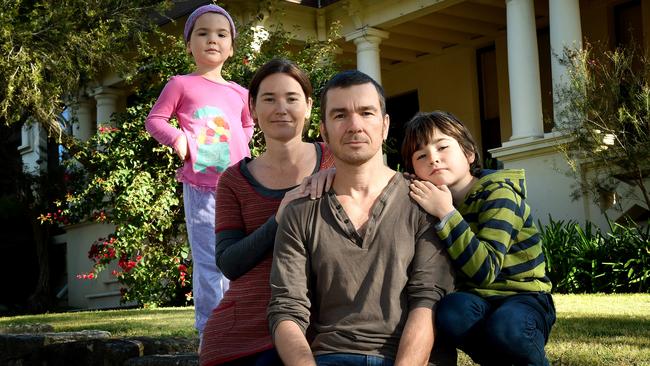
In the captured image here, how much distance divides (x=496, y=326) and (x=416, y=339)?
312 millimetres

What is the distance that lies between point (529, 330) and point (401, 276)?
443mm

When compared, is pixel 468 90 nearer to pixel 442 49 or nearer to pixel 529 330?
pixel 442 49

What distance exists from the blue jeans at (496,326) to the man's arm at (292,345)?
41 centimetres

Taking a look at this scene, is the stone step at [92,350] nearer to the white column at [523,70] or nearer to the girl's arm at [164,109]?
the girl's arm at [164,109]

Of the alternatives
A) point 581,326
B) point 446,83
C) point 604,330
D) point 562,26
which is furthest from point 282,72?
point 446,83

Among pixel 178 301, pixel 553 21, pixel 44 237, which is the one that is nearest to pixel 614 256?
pixel 553 21

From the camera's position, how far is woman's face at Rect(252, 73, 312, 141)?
3.37m

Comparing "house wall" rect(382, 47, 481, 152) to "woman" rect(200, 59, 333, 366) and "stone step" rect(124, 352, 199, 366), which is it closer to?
"stone step" rect(124, 352, 199, 366)

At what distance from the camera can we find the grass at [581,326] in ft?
15.0

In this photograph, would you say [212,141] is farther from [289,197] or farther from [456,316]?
[456,316]

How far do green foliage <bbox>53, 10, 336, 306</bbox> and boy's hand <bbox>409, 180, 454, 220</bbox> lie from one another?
26.6ft

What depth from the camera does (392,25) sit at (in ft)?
48.4

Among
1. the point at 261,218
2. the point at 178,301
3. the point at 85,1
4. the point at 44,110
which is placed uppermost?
the point at 85,1

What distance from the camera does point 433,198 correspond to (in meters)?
2.88
